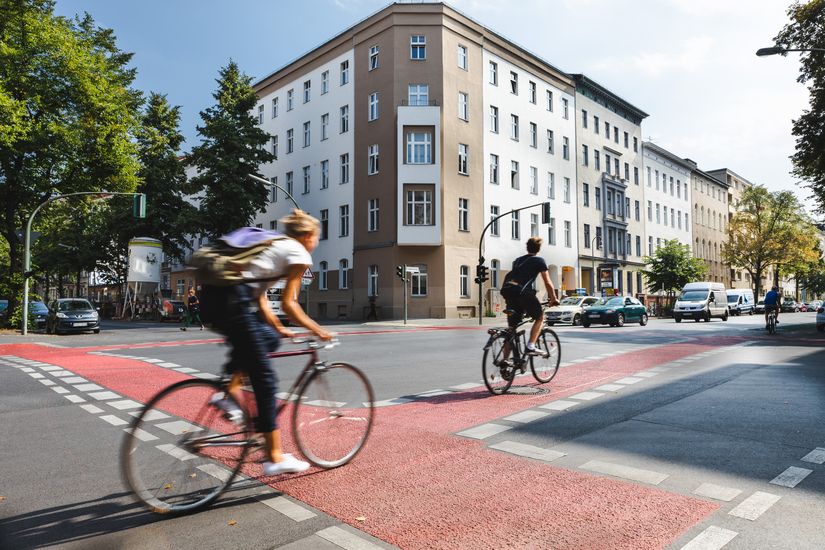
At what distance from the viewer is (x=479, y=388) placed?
8.39 metres

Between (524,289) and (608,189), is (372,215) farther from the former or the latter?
(524,289)

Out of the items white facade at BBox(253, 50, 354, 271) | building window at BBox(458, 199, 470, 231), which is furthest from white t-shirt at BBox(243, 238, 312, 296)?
white facade at BBox(253, 50, 354, 271)

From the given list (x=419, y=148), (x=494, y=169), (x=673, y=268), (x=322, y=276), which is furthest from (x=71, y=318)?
(x=673, y=268)

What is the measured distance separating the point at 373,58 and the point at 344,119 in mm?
4526

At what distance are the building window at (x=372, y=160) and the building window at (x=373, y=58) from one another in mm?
5305

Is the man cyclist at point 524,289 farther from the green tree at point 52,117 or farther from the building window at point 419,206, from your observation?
the building window at point 419,206

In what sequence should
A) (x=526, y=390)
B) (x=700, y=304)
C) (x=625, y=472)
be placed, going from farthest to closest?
(x=700, y=304) → (x=526, y=390) → (x=625, y=472)

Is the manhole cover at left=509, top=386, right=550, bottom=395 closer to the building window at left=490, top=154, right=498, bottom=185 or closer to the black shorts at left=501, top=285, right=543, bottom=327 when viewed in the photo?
the black shorts at left=501, top=285, right=543, bottom=327

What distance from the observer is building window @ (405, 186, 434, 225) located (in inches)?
1426

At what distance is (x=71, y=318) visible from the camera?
24.4m

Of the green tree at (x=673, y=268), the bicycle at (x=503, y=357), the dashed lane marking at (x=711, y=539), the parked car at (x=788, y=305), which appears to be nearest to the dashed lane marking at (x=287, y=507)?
the dashed lane marking at (x=711, y=539)

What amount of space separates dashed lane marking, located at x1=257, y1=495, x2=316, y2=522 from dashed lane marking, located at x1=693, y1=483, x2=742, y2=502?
2528mm

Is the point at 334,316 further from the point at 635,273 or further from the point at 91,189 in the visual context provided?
the point at 635,273

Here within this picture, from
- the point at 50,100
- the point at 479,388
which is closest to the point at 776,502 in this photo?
the point at 479,388
